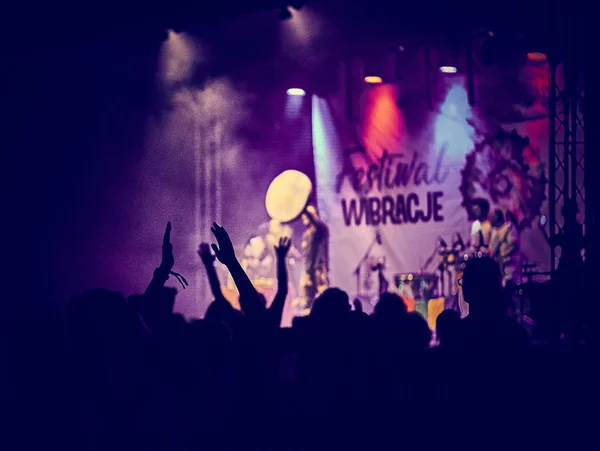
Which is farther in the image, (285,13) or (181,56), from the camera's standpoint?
(181,56)

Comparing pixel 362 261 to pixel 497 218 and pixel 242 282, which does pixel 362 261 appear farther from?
pixel 242 282

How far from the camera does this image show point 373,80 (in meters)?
10.3

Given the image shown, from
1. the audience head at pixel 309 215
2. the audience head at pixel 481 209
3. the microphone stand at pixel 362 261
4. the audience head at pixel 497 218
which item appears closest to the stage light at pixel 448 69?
the audience head at pixel 481 209

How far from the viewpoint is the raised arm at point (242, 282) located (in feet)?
8.03

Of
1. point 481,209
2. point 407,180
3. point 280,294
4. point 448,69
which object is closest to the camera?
point 280,294

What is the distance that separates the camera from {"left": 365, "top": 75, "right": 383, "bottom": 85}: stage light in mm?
10258

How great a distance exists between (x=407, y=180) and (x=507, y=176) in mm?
1375

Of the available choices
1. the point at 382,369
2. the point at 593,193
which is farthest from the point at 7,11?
the point at 382,369

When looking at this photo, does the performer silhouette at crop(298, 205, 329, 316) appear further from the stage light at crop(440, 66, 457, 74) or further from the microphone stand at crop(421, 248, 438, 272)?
the stage light at crop(440, 66, 457, 74)

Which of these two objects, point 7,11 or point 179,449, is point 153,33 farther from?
point 179,449

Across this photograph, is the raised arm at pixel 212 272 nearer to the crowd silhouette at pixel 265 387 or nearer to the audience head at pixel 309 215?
the crowd silhouette at pixel 265 387

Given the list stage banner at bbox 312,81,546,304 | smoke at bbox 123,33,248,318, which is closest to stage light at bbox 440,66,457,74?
stage banner at bbox 312,81,546,304

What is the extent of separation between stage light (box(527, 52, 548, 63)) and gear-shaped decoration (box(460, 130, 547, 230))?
2.82 feet

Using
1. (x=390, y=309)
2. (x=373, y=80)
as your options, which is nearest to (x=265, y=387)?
(x=390, y=309)
